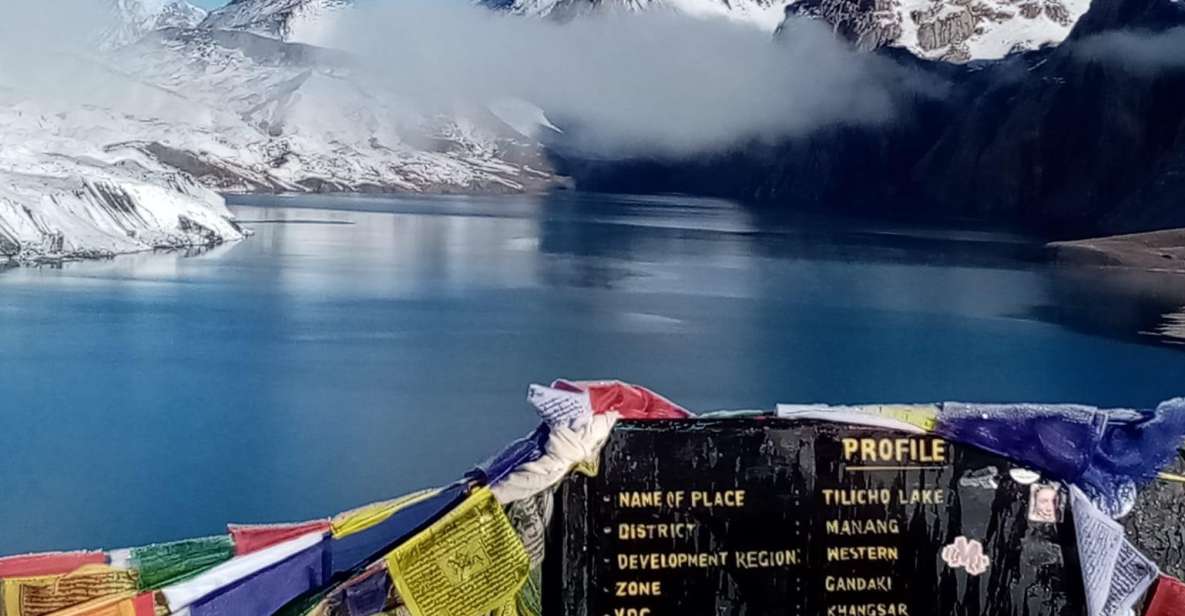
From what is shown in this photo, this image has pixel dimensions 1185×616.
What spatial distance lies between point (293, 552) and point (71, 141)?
2444 inches

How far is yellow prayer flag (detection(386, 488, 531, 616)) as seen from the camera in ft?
5.23

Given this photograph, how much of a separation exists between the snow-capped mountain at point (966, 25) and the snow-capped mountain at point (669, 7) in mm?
60683

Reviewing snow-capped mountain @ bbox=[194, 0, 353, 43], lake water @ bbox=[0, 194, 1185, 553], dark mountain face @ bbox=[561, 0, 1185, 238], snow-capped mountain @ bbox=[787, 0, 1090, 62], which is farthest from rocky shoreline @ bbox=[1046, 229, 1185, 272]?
snow-capped mountain @ bbox=[194, 0, 353, 43]

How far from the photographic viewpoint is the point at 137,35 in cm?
15075

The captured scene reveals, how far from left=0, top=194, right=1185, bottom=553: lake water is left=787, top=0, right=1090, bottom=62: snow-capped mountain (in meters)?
39.5

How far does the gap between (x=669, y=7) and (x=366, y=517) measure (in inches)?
5436

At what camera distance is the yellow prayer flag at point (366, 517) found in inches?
63.7

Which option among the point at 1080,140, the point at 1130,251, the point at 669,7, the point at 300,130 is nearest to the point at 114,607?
the point at 1130,251

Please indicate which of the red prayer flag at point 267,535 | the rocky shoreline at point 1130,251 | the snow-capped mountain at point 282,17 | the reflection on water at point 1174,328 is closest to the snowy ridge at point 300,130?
the snow-capped mountain at point 282,17

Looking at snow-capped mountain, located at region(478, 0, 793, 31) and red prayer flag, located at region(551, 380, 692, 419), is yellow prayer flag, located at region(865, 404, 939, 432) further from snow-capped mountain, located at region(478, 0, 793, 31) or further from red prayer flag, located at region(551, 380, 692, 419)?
snow-capped mountain, located at region(478, 0, 793, 31)

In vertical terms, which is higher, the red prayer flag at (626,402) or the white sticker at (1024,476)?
the red prayer flag at (626,402)

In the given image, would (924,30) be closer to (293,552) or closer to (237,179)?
(237,179)

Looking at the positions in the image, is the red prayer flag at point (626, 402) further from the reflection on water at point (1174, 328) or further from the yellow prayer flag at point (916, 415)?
the reflection on water at point (1174, 328)

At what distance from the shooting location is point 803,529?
168cm
